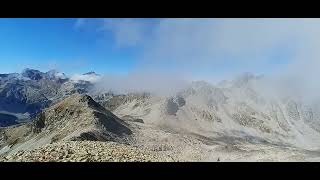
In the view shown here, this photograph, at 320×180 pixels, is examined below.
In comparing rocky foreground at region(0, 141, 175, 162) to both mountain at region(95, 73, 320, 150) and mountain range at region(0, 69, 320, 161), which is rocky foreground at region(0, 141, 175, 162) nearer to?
mountain range at region(0, 69, 320, 161)

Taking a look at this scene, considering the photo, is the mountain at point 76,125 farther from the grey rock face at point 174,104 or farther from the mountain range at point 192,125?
the grey rock face at point 174,104

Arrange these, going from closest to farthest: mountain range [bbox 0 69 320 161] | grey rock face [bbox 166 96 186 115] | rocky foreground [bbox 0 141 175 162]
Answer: rocky foreground [bbox 0 141 175 162]
mountain range [bbox 0 69 320 161]
grey rock face [bbox 166 96 186 115]

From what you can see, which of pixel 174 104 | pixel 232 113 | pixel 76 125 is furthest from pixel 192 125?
pixel 76 125

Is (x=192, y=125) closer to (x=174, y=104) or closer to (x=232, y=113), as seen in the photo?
(x=174, y=104)

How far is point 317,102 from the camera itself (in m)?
152

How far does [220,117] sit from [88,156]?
92.9 metres

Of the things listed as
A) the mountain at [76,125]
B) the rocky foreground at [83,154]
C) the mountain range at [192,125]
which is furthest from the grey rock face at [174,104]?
the rocky foreground at [83,154]

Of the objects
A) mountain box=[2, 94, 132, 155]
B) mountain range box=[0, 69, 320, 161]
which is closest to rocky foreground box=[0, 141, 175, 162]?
mountain range box=[0, 69, 320, 161]

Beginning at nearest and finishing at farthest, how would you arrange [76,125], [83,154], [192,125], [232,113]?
[83,154] < [76,125] < [192,125] < [232,113]

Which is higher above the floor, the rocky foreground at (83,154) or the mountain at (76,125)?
the mountain at (76,125)
